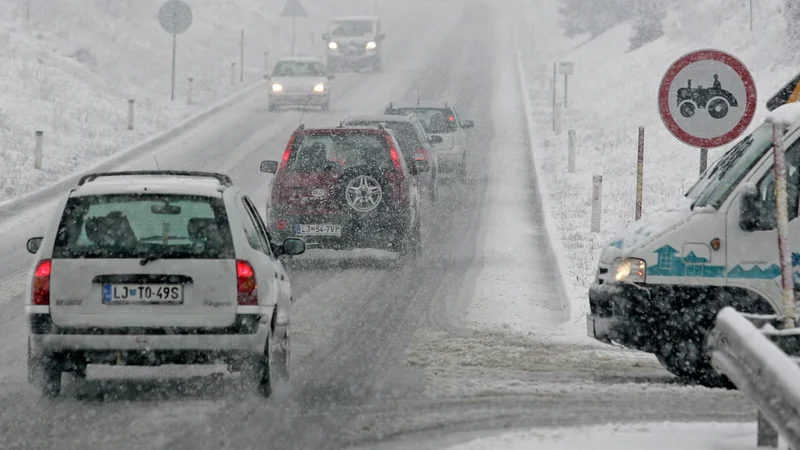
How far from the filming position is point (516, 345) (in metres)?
11.3

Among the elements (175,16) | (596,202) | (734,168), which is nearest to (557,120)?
(175,16)

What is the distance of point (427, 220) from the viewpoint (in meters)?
22.3

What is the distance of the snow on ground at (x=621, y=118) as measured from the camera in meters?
20.5

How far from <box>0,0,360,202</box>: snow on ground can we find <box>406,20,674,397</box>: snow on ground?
10.1 meters

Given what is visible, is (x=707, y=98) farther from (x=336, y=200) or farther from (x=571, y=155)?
(x=571, y=155)

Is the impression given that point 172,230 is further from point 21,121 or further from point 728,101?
point 21,121

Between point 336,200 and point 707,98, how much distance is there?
576cm

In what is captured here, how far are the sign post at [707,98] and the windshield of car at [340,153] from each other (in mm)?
5366

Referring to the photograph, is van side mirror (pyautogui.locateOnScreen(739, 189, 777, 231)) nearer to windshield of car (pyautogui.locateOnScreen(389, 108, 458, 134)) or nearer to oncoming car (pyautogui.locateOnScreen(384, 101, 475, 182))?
oncoming car (pyautogui.locateOnScreen(384, 101, 475, 182))

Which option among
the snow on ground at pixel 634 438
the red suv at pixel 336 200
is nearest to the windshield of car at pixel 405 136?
the red suv at pixel 336 200

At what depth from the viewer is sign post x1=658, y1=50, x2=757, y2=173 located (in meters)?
11.7

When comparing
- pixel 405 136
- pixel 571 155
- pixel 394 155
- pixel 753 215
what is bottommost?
pixel 753 215

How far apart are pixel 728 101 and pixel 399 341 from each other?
349 cm

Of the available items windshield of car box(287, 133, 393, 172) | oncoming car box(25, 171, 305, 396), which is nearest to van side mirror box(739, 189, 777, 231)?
oncoming car box(25, 171, 305, 396)
